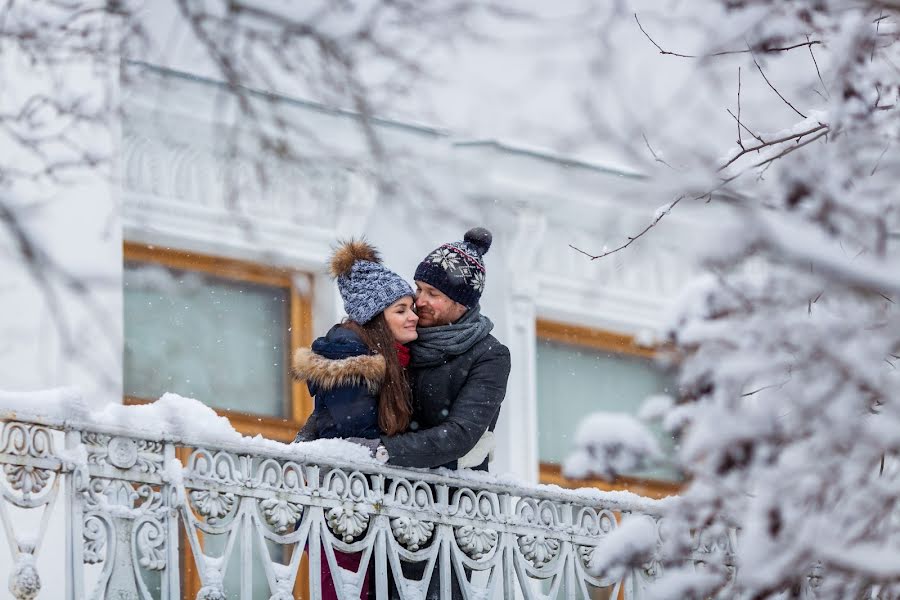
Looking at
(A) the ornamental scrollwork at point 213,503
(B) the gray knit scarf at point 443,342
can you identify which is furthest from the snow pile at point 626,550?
(B) the gray knit scarf at point 443,342

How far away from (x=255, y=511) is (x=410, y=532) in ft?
2.10

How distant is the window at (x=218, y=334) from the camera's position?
11.6 meters

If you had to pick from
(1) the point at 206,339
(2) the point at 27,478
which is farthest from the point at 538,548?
(1) the point at 206,339

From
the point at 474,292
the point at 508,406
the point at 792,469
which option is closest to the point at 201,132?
the point at 508,406

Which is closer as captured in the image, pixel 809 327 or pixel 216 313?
pixel 809 327

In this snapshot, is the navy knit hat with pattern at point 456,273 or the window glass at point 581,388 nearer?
the navy knit hat with pattern at point 456,273

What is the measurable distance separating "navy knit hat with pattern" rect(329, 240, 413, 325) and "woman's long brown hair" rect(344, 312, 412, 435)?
0.09 m

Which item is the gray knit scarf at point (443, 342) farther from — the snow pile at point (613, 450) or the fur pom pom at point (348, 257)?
the snow pile at point (613, 450)

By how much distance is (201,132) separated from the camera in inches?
468

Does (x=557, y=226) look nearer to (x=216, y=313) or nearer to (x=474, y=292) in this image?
(x=216, y=313)

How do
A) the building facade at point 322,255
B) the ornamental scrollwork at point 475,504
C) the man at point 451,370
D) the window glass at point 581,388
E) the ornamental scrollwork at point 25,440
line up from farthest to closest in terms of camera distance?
the window glass at point 581,388 → the building facade at point 322,255 → the ornamental scrollwork at point 475,504 → the man at point 451,370 → the ornamental scrollwork at point 25,440

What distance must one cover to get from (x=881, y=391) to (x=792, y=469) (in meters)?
0.28

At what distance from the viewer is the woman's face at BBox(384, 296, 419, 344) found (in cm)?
778

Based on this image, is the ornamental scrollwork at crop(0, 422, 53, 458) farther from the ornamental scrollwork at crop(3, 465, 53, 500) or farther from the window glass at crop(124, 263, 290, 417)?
the window glass at crop(124, 263, 290, 417)
